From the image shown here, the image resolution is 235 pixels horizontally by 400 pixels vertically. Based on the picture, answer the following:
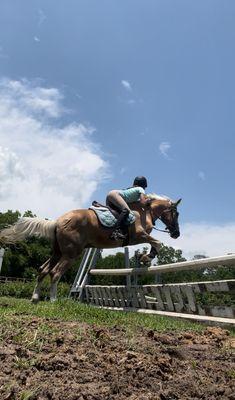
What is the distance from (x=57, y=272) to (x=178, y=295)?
79.3 inches

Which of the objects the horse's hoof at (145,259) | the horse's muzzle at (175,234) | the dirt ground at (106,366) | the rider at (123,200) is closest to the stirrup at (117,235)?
the rider at (123,200)

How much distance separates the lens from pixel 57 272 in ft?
23.7

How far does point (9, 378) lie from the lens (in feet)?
7.26

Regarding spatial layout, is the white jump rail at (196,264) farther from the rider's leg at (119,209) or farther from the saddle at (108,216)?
the saddle at (108,216)

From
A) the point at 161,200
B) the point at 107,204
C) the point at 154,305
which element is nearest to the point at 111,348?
the point at 154,305

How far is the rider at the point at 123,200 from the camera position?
768cm

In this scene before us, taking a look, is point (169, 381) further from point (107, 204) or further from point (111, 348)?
point (107, 204)

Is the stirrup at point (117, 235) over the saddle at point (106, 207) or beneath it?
beneath

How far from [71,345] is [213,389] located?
98 centimetres

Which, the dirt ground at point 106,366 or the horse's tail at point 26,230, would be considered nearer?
the dirt ground at point 106,366

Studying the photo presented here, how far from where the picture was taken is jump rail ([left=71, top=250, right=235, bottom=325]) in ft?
17.2

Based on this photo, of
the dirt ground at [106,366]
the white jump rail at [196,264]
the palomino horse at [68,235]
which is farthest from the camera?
the palomino horse at [68,235]

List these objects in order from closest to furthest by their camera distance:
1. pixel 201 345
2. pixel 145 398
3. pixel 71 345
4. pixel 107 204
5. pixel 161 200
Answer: pixel 145 398, pixel 71 345, pixel 201 345, pixel 107 204, pixel 161 200

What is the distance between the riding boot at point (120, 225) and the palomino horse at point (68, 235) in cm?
11
